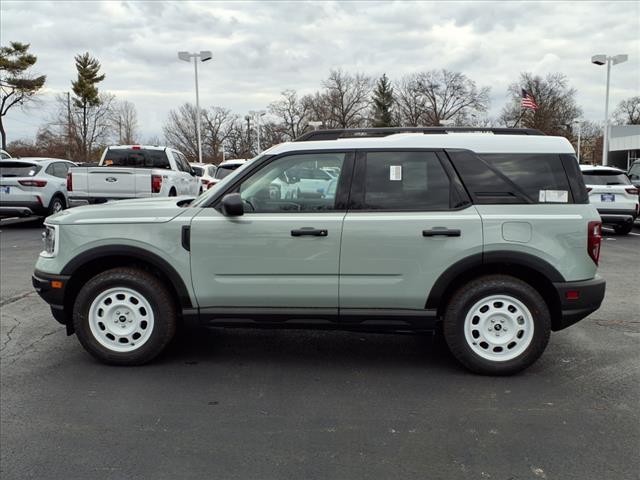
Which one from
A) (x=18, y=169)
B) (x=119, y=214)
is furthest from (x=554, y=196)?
(x=18, y=169)

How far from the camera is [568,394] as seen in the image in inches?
151

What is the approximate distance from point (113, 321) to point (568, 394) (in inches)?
138

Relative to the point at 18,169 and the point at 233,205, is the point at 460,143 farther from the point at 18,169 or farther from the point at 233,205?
the point at 18,169

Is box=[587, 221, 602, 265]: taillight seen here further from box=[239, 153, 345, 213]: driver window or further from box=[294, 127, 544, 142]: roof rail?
box=[239, 153, 345, 213]: driver window

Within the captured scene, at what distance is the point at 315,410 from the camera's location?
3611 millimetres

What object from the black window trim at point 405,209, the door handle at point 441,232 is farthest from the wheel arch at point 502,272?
the black window trim at point 405,209

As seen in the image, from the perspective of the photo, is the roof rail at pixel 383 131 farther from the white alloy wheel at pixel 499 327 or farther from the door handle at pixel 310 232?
the white alloy wheel at pixel 499 327

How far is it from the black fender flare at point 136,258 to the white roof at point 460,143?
1220 millimetres

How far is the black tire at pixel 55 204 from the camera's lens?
13742mm

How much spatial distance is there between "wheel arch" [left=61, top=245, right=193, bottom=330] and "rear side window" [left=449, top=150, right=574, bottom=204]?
2.36m

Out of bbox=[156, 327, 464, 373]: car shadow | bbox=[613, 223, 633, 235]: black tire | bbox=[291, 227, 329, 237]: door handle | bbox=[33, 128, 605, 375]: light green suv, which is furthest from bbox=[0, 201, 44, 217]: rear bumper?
bbox=[613, 223, 633, 235]: black tire

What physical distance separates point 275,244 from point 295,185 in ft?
1.67

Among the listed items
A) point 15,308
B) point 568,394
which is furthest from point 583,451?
point 15,308

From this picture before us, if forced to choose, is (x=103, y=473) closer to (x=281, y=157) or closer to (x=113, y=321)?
(x=113, y=321)
